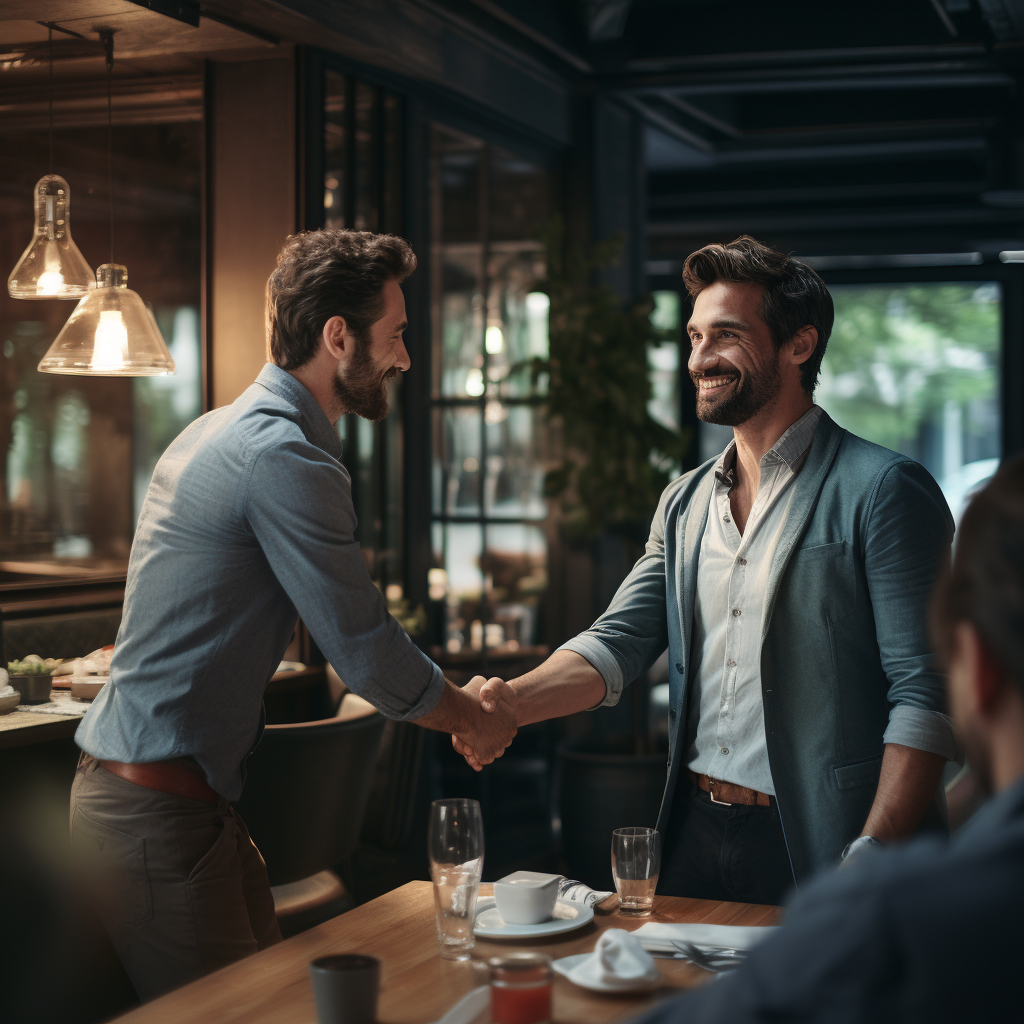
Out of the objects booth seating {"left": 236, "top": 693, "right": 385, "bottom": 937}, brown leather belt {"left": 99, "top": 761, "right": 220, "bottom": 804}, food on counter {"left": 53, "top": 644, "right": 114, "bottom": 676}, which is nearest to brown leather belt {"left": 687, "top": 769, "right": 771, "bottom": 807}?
brown leather belt {"left": 99, "top": 761, "right": 220, "bottom": 804}

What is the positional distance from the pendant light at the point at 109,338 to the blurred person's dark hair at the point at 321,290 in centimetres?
116

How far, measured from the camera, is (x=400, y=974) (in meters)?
1.42

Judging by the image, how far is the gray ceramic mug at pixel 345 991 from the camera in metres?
1.23

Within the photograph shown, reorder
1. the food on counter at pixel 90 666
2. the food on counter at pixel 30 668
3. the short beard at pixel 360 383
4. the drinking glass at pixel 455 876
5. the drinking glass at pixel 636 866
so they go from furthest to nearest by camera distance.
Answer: the food on counter at pixel 90 666 → the food on counter at pixel 30 668 → the short beard at pixel 360 383 → the drinking glass at pixel 636 866 → the drinking glass at pixel 455 876

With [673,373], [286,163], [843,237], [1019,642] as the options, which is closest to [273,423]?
[1019,642]

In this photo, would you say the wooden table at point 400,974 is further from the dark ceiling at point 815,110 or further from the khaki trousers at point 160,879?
the dark ceiling at point 815,110

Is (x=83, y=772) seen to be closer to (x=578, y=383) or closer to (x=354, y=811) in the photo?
(x=354, y=811)

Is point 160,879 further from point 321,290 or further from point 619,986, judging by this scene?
point 321,290

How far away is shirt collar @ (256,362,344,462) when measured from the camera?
2137 mm

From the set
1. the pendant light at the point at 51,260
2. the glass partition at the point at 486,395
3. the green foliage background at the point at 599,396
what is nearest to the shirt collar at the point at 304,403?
the pendant light at the point at 51,260

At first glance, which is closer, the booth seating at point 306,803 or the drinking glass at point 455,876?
the drinking glass at point 455,876

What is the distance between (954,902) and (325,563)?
Result: 1.30m

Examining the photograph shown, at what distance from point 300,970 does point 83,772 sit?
2.46ft

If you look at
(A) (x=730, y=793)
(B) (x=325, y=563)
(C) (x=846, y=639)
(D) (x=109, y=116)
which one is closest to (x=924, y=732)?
(C) (x=846, y=639)
